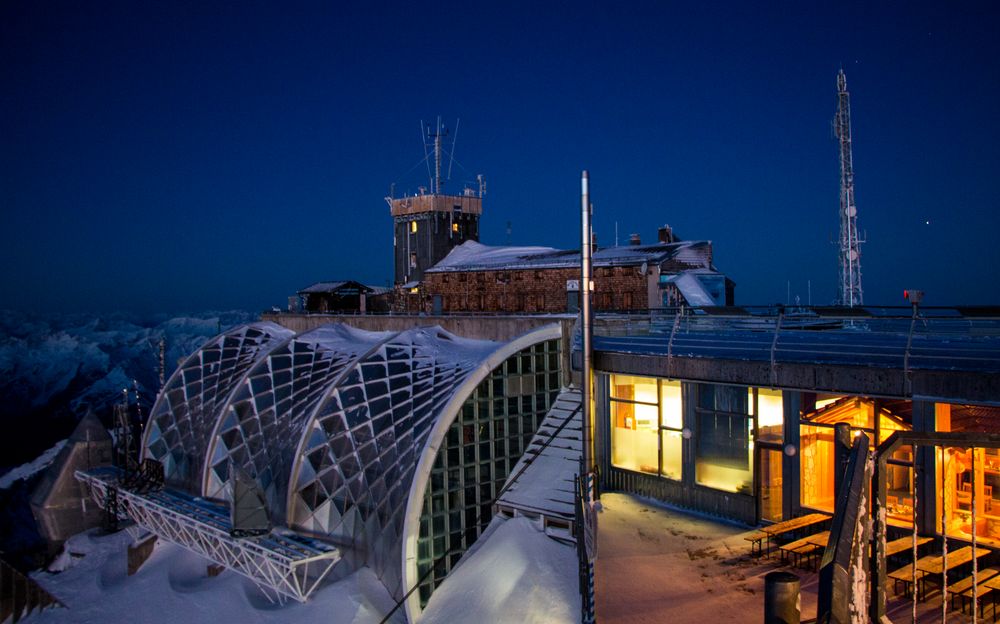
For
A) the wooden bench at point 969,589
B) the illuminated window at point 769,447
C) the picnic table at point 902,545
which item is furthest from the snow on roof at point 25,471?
the wooden bench at point 969,589

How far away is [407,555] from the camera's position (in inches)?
562

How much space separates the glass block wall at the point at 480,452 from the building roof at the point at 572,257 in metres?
10.3

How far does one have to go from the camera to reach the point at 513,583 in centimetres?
1202

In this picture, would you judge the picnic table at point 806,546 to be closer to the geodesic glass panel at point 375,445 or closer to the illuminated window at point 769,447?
the illuminated window at point 769,447

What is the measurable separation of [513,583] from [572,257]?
2027cm

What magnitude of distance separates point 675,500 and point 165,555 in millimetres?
16156

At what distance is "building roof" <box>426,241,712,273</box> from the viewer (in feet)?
90.7

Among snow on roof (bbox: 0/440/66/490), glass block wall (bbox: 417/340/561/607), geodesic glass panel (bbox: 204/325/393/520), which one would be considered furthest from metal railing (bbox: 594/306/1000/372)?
snow on roof (bbox: 0/440/66/490)

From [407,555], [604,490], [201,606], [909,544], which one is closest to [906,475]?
[909,544]

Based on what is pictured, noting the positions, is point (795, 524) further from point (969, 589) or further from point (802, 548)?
point (969, 589)

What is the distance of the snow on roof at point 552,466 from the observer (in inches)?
567

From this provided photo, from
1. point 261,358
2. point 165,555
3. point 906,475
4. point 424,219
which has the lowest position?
point 165,555

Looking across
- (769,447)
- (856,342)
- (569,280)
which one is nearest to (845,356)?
(856,342)

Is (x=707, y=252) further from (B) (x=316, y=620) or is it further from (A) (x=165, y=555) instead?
(A) (x=165, y=555)
